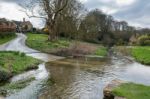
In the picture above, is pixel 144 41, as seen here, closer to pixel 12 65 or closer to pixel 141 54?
pixel 141 54

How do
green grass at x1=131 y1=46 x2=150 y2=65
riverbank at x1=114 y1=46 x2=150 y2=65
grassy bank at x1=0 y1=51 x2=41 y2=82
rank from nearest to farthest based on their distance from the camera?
grassy bank at x1=0 y1=51 x2=41 y2=82 → green grass at x1=131 y1=46 x2=150 y2=65 → riverbank at x1=114 y1=46 x2=150 y2=65

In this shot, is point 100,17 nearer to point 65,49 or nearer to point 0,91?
point 65,49

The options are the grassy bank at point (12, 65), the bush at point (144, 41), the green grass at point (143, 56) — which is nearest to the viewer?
the grassy bank at point (12, 65)

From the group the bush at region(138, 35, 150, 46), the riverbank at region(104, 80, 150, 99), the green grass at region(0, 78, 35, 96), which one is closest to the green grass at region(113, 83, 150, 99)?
the riverbank at region(104, 80, 150, 99)

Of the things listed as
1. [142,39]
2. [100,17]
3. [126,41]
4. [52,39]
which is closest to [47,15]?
[52,39]

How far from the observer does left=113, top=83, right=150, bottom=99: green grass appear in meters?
17.0

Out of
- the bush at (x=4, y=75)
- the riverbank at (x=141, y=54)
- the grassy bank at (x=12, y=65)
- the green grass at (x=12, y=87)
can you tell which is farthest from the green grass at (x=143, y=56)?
the green grass at (x=12, y=87)

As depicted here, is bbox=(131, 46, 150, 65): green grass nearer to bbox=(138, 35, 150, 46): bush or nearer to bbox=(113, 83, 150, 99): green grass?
bbox=(113, 83, 150, 99): green grass

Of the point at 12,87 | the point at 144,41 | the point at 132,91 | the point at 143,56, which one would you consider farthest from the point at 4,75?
the point at 144,41

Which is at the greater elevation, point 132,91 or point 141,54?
point 132,91

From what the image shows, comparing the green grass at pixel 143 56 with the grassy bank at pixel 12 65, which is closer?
the grassy bank at pixel 12 65

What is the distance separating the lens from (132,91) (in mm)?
18141

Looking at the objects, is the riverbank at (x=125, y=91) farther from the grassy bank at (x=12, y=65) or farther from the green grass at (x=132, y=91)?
the grassy bank at (x=12, y=65)

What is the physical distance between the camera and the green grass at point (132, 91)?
55.6 ft
